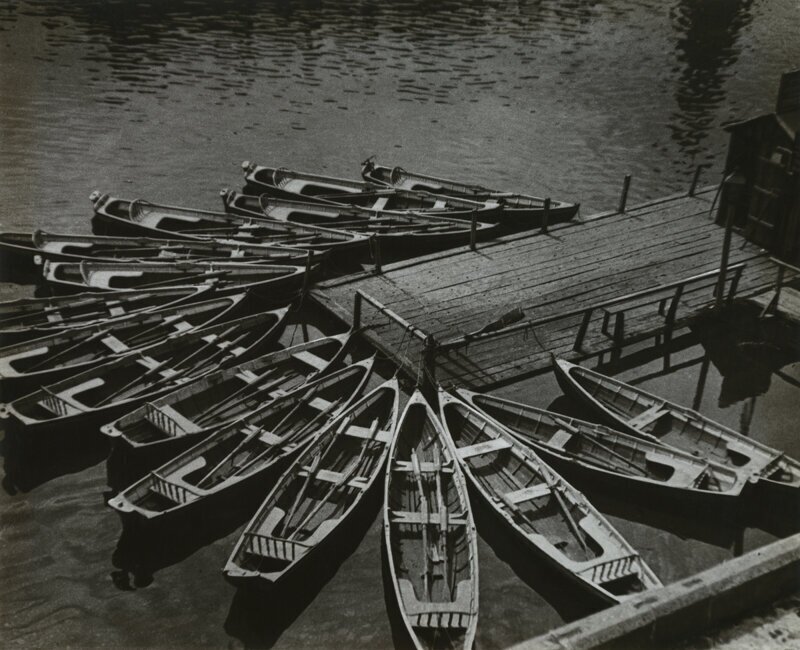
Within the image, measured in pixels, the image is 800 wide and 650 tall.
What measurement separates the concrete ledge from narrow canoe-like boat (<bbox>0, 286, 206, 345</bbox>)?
17.7 meters

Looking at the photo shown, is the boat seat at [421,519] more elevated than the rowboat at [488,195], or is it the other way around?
the rowboat at [488,195]

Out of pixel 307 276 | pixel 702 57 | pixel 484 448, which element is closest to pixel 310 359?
pixel 307 276

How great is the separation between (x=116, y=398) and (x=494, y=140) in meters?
32.0

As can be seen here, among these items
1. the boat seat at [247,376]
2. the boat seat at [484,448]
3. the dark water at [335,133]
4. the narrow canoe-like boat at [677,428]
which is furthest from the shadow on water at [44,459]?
the narrow canoe-like boat at [677,428]

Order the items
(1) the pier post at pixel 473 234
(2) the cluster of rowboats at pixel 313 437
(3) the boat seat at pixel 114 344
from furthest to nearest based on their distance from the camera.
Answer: (1) the pier post at pixel 473 234, (3) the boat seat at pixel 114 344, (2) the cluster of rowboats at pixel 313 437

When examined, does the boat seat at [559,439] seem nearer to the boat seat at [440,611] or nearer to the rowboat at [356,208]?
the boat seat at [440,611]

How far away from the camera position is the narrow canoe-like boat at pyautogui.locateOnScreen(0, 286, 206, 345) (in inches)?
896

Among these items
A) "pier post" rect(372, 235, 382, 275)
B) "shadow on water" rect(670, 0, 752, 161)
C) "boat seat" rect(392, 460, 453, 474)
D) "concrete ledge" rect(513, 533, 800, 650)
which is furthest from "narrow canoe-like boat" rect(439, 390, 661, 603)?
"shadow on water" rect(670, 0, 752, 161)

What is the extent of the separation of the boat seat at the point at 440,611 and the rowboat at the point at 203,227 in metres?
15.7

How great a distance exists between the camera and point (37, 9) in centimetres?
6244

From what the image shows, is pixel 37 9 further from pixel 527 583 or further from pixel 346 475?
pixel 527 583

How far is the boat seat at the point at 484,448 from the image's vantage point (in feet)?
60.5

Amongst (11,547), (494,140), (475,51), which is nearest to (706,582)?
(11,547)

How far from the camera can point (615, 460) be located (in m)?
18.6
